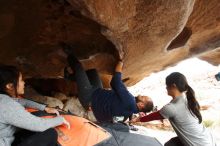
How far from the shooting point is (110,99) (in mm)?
4074

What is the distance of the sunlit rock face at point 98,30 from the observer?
12.6 ft

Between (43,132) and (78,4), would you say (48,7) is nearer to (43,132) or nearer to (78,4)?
(78,4)

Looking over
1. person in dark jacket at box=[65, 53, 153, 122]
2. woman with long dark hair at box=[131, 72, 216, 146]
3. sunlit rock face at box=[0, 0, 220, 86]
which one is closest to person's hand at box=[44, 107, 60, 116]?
person in dark jacket at box=[65, 53, 153, 122]

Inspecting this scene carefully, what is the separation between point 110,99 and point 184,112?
84 centimetres

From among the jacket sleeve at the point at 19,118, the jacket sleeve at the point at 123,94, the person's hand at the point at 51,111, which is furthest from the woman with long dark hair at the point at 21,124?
the jacket sleeve at the point at 123,94

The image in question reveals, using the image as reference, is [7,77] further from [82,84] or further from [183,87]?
[183,87]

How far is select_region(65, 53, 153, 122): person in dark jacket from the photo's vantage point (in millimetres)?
3926

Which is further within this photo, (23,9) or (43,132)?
(23,9)

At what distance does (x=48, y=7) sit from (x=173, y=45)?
7.68ft

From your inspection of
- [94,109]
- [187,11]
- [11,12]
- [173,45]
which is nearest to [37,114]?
[94,109]

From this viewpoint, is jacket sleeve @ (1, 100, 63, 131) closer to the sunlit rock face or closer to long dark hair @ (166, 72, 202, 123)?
the sunlit rock face

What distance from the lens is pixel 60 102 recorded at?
7.27 m

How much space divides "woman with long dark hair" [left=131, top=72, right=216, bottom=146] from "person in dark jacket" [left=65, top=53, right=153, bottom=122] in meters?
0.27

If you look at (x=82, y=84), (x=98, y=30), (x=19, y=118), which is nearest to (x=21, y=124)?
(x=19, y=118)
